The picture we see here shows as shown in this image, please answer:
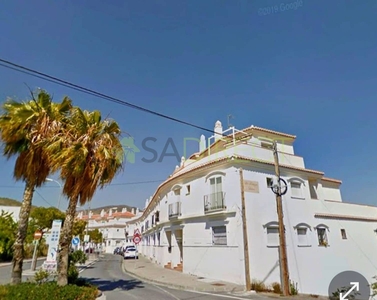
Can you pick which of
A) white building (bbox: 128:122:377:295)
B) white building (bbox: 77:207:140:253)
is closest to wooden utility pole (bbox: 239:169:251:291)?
white building (bbox: 128:122:377:295)

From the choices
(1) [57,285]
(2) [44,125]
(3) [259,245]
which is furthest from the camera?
(3) [259,245]

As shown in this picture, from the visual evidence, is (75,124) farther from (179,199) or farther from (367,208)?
(367,208)

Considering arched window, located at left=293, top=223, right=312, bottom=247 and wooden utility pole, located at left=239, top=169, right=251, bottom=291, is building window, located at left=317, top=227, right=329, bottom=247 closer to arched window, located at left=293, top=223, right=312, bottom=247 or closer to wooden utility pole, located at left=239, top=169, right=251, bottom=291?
arched window, located at left=293, top=223, right=312, bottom=247

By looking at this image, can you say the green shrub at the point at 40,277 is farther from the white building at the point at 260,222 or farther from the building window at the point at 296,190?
the building window at the point at 296,190

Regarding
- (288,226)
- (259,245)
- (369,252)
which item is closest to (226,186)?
(259,245)

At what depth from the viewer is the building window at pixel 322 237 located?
18.8 meters

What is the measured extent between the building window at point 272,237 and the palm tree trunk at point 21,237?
42.8ft

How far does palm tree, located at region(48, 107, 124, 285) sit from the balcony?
1073 cm

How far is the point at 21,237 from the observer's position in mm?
9914

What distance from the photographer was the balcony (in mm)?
20688

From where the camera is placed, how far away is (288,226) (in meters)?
17.4

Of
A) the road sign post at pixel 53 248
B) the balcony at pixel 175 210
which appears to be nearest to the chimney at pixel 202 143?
the balcony at pixel 175 210

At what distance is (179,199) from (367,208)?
56.6ft

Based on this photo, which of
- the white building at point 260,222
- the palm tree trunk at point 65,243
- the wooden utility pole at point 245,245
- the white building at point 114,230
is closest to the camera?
the palm tree trunk at point 65,243
